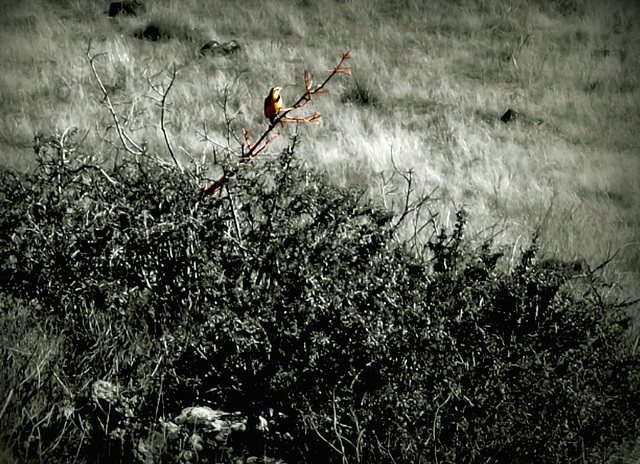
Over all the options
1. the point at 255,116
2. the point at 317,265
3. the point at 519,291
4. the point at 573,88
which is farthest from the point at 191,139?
the point at 573,88

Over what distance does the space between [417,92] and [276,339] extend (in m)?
6.53

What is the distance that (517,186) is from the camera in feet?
20.5

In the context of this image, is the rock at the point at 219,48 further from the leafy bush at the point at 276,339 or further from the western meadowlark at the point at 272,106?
the western meadowlark at the point at 272,106

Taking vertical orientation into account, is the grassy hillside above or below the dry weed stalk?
below

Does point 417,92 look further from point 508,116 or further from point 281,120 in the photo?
point 281,120

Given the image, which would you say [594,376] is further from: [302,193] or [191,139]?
[191,139]

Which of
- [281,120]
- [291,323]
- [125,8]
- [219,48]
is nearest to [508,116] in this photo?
[219,48]

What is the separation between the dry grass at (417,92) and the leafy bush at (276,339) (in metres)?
1.07

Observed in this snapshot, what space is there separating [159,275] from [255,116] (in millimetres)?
4353

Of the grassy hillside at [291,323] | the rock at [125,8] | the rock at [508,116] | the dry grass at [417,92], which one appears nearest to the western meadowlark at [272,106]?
the grassy hillside at [291,323]

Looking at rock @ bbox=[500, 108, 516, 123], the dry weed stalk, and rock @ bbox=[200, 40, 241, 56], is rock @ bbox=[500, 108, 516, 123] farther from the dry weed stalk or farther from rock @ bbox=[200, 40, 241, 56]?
the dry weed stalk

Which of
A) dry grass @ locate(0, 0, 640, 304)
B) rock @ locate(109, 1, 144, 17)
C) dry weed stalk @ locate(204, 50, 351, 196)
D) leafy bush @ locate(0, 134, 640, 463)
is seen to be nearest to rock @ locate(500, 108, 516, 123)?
dry grass @ locate(0, 0, 640, 304)

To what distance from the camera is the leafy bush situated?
2.76 meters

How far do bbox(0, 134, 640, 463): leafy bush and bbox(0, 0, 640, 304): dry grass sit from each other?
1.07 metres
